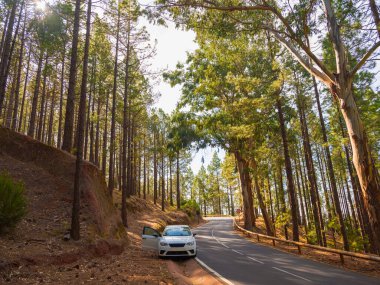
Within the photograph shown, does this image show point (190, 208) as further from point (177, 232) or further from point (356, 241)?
point (177, 232)

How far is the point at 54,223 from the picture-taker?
10250 millimetres

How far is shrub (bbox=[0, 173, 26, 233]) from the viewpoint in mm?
7902

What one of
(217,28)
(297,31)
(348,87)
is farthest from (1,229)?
(297,31)

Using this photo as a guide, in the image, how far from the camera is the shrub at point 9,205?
7.90 meters

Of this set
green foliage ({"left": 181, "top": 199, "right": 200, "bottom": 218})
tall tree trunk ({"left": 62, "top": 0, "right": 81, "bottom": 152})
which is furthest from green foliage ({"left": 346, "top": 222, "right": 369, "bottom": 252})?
green foliage ({"left": 181, "top": 199, "right": 200, "bottom": 218})

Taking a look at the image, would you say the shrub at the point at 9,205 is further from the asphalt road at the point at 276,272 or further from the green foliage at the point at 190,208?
the green foliage at the point at 190,208

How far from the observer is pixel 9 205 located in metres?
8.04

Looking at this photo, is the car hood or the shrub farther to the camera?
the car hood

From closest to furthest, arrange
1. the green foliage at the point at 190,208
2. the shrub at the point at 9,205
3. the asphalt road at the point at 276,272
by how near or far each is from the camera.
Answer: the shrub at the point at 9,205 < the asphalt road at the point at 276,272 < the green foliage at the point at 190,208

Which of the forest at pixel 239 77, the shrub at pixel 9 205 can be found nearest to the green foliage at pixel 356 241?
the forest at pixel 239 77

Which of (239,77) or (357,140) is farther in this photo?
(239,77)

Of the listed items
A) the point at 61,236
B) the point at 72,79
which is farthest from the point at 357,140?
the point at 72,79

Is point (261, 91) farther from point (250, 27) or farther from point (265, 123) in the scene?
point (250, 27)

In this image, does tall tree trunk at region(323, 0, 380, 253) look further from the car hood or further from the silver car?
the car hood
